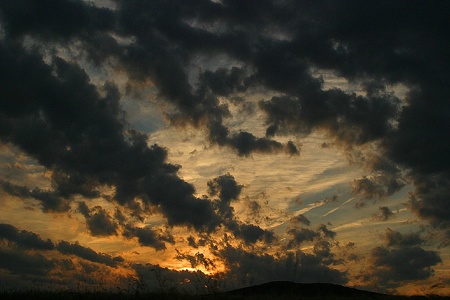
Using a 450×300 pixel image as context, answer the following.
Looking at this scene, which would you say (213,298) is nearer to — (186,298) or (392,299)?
(186,298)

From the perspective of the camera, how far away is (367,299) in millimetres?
19312

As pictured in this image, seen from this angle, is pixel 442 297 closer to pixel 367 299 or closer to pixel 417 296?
pixel 417 296

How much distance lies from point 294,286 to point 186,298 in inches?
427

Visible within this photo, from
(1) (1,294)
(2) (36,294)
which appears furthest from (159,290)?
(1) (1,294)

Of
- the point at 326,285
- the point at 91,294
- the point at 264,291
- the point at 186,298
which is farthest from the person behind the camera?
A: the point at 326,285

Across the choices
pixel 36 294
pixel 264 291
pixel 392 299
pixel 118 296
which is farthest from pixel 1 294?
pixel 392 299

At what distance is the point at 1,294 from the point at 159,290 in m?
6.72

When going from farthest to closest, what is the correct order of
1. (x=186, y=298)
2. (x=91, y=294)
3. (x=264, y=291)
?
1. (x=264, y=291)
2. (x=91, y=294)
3. (x=186, y=298)

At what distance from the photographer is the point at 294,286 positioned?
27.0 metres

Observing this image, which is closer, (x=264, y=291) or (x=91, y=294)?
(x=91, y=294)

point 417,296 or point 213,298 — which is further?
point 417,296

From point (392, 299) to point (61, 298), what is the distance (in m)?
14.3

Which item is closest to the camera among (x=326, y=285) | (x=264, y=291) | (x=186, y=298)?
(x=186, y=298)

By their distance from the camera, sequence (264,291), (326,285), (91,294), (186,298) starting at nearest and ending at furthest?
(186,298), (91,294), (264,291), (326,285)
